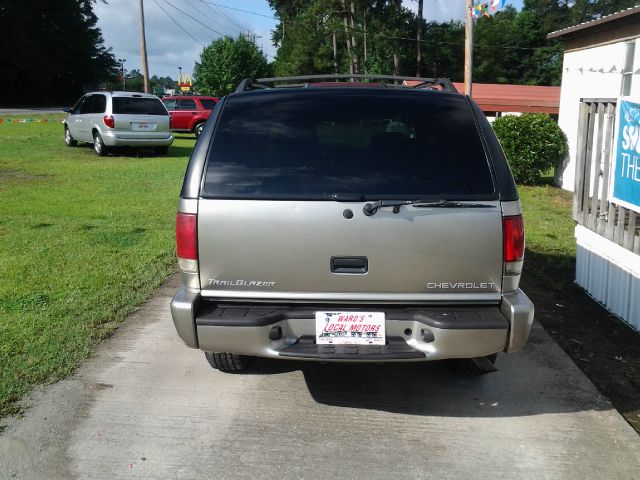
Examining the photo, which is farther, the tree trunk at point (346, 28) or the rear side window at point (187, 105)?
the tree trunk at point (346, 28)

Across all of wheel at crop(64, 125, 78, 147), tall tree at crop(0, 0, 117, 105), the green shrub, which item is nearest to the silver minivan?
wheel at crop(64, 125, 78, 147)

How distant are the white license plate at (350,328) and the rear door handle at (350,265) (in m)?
0.23

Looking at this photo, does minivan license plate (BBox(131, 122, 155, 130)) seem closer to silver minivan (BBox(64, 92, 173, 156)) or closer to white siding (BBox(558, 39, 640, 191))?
silver minivan (BBox(64, 92, 173, 156))

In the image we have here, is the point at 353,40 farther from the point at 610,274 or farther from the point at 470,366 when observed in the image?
the point at 470,366

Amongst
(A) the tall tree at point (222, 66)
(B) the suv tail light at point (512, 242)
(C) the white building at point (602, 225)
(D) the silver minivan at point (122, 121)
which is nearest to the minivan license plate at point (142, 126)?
(D) the silver minivan at point (122, 121)

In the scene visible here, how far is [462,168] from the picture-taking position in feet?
11.4

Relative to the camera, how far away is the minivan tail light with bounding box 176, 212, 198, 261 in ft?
11.1

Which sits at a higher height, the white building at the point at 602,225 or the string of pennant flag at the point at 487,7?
the string of pennant flag at the point at 487,7

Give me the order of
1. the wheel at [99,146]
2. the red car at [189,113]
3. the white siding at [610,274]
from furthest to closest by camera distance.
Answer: the red car at [189,113] → the wheel at [99,146] → the white siding at [610,274]

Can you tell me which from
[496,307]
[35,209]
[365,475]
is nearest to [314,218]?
[496,307]

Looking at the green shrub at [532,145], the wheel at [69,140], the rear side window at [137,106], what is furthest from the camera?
the wheel at [69,140]

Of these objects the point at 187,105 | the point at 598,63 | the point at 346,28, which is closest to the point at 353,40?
the point at 346,28

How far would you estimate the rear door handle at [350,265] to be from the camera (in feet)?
11.0

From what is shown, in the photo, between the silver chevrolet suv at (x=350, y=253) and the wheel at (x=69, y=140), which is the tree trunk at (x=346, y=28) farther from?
the silver chevrolet suv at (x=350, y=253)
